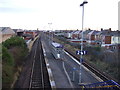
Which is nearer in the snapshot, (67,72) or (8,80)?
(8,80)

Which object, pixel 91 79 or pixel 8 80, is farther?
pixel 91 79

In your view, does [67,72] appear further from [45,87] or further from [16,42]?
[16,42]

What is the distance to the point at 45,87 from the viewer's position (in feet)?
42.0

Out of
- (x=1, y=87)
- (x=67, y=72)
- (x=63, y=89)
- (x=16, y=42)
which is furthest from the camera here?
(x=16, y=42)

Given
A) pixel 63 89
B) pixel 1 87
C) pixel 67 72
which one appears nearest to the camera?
pixel 1 87

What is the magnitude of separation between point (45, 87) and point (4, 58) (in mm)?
3589

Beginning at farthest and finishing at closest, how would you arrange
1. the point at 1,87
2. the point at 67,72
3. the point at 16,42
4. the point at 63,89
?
the point at 16,42
the point at 67,72
the point at 63,89
the point at 1,87

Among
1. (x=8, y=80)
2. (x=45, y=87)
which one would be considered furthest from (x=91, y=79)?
(x=8, y=80)

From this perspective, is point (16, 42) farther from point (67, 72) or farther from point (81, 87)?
point (81, 87)

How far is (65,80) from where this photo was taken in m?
14.5

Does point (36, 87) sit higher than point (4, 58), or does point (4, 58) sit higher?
point (4, 58)

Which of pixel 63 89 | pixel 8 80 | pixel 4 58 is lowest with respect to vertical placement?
pixel 63 89

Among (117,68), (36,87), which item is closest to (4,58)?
(36,87)

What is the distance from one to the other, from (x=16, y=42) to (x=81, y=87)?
37.6 ft
